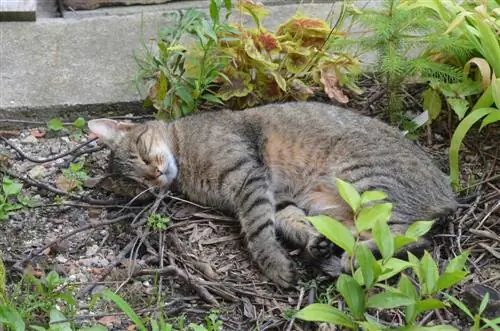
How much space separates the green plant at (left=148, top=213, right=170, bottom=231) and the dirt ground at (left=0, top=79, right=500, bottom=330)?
38 millimetres

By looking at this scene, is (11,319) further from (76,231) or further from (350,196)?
(350,196)

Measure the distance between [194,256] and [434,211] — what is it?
1.36 metres

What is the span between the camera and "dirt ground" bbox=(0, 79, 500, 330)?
13.6ft

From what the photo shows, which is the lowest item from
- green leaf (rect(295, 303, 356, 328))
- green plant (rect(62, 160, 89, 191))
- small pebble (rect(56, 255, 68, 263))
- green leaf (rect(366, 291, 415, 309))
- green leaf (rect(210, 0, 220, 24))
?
small pebble (rect(56, 255, 68, 263))

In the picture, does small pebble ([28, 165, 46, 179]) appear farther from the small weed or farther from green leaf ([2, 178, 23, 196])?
green leaf ([2, 178, 23, 196])

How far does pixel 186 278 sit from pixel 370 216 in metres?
1.25

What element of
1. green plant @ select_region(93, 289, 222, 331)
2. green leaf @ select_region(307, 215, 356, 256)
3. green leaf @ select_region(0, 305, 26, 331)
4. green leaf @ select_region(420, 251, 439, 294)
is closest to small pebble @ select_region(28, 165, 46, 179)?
green plant @ select_region(93, 289, 222, 331)

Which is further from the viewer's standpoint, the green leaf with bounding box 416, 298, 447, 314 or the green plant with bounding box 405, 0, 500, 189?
the green plant with bounding box 405, 0, 500, 189

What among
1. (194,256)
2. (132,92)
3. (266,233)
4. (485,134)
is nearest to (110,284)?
(194,256)

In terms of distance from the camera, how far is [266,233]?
180 inches

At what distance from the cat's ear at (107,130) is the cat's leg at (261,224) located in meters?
0.83

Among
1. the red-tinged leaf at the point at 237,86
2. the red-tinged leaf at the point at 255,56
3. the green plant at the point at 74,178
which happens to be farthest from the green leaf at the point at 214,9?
the green plant at the point at 74,178

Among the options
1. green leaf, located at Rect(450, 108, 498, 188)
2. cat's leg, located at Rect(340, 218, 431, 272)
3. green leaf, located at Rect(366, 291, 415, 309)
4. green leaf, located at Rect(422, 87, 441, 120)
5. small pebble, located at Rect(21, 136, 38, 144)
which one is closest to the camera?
green leaf, located at Rect(366, 291, 415, 309)

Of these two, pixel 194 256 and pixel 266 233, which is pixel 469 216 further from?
pixel 194 256
